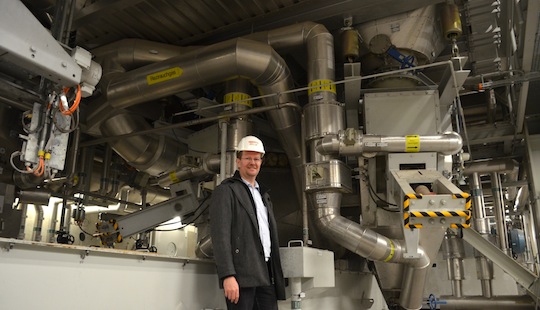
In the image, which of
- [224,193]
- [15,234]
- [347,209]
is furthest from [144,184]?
[224,193]

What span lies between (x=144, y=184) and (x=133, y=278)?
12.3ft

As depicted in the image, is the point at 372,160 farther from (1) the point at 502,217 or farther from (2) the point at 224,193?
(1) the point at 502,217

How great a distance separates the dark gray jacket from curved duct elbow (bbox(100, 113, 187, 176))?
7.13 ft

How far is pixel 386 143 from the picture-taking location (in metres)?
3.00

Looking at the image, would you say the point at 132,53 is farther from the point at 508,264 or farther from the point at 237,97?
the point at 508,264

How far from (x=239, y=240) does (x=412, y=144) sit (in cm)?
158

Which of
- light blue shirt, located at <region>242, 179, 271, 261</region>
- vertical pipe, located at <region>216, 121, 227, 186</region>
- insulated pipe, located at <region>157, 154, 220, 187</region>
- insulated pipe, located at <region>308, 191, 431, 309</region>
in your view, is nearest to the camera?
light blue shirt, located at <region>242, 179, 271, 261</region>

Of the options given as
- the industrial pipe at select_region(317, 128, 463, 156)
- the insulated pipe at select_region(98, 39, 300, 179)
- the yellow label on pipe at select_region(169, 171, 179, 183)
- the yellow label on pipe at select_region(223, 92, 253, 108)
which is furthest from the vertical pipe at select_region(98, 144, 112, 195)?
the industrial pipe at select_region(317, 128, 463, 156)

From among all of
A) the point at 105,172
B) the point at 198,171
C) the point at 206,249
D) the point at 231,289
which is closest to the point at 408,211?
the point at 231,289

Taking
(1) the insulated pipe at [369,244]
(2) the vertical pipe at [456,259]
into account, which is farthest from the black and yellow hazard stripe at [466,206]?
(2) the vertical pipe at [456,259]

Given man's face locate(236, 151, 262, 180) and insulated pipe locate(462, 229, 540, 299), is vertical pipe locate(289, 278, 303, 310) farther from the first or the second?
insulated pipe locate(462, 229, 540, 299)

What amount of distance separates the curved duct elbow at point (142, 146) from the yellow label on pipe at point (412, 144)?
7.86ft

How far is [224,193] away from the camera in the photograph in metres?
2.05

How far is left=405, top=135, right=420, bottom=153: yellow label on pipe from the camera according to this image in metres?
2.97
